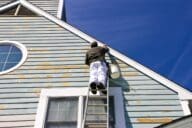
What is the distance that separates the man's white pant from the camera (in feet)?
21.4

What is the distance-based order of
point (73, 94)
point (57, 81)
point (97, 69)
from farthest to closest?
point (57, 81), point (73, 94), point (97, 69)

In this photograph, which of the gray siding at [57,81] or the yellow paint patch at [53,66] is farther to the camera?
the yellow paint patch at [53,66]

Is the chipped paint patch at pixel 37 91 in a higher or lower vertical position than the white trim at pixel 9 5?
lower

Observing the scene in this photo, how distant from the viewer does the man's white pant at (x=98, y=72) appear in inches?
256

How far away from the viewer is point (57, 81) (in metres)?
7.37

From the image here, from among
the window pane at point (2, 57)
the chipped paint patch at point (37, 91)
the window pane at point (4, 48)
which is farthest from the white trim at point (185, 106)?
the window pane at point (4, 48)

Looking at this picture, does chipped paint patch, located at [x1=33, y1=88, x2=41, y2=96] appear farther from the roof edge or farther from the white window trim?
the roof edge

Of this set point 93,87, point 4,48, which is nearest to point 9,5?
point 4,48

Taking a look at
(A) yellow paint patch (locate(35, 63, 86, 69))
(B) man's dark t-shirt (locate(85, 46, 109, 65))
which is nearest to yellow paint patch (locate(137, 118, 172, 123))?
(B) man's dark t-shirt (locate(85, 46, 109, 65))

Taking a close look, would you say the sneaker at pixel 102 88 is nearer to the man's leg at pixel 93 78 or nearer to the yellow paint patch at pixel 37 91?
the man's leg at pixel 93 78

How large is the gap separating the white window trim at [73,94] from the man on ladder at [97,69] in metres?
0.34

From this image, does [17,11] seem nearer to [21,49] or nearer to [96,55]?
[21,49]

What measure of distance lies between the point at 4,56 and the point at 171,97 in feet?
14.0

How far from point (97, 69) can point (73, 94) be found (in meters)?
0.75
